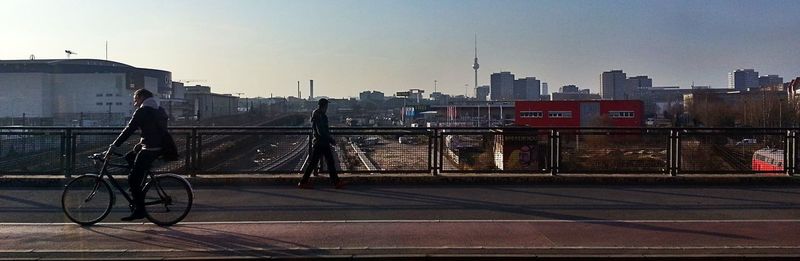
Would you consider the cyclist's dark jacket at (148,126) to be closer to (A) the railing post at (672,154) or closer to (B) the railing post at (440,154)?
(B) the railing post at (440,154)

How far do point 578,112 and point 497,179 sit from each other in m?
41.9

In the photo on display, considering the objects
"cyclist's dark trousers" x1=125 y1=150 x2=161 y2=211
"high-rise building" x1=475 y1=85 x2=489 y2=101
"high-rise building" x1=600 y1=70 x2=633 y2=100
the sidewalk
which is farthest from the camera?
"high-rise building" x1=475 y1=85 x2=489 y2=101

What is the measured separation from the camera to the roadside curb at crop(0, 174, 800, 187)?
40.3ft

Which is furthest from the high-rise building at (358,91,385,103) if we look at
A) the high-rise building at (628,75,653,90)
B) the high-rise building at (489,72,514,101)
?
the high-rise building at (628,75,653,90)

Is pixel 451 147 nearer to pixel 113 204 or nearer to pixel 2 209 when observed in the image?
pixel 113 204

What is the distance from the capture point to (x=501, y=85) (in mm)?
100750

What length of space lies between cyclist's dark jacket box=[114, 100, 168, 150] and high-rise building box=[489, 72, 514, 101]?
8811 centimetres

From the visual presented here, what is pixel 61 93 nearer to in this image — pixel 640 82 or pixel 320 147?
pixel 320 147

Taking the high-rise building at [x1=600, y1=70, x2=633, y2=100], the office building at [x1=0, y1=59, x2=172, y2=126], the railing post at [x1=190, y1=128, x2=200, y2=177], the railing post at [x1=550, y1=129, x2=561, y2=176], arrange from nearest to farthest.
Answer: the railing post at [x1=190, y1=128, x2=200, y2=177] → the railing post at [x1=550, y1=129, x2=561, y2=176] → the office building at [x1=0, y1=59, x2=172, y2=126] → the high-rise building at [x1=600, y1=70, x2=633, y2=100]

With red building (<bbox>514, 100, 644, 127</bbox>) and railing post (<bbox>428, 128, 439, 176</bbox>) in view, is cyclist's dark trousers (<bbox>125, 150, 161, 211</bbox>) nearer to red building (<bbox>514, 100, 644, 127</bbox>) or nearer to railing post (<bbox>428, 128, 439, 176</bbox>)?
railing post (<bbox>428, 128, 439, 176</bbox>)

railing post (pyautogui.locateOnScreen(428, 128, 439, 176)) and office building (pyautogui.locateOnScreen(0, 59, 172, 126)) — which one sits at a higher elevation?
office building (pyautogui.locateOnScreen(0, 59, 172, 126))

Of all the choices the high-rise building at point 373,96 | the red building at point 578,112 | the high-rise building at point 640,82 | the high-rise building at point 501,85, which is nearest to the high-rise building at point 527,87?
the high-rise building at point 501,85

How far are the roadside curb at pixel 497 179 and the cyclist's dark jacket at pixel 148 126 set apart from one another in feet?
11.5

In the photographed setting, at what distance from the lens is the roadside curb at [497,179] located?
12.3 m
